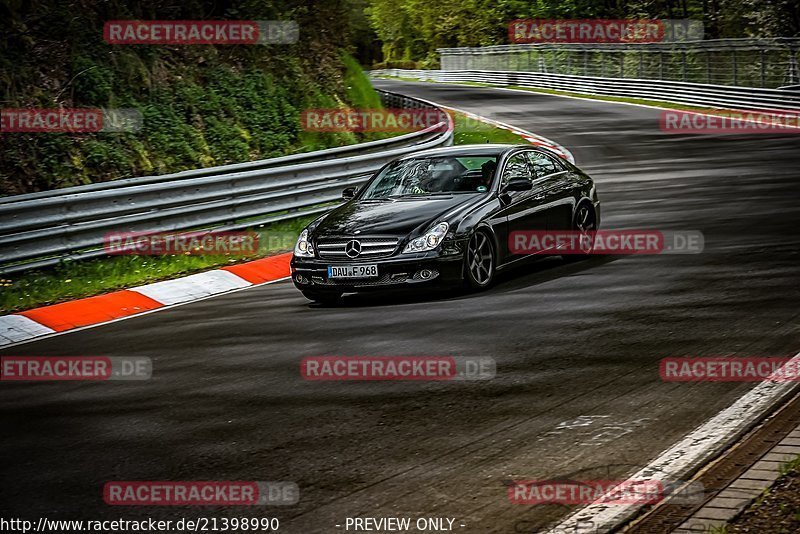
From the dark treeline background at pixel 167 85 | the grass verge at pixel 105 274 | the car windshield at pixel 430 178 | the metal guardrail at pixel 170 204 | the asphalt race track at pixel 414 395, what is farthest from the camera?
the dark treeline background at pixel 167 85

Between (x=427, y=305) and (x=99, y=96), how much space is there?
10225 mm

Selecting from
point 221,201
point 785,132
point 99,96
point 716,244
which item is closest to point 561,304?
point 716,244

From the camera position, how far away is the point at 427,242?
10656mm

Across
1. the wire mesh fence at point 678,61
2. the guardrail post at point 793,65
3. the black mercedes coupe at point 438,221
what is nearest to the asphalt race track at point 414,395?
the black mercedes coupe at point 438,221

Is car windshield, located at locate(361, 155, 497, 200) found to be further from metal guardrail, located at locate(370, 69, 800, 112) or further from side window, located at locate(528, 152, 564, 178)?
metal guardrail, located at locate(370, 69, 800, 112)

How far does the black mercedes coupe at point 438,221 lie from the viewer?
35.0 ft

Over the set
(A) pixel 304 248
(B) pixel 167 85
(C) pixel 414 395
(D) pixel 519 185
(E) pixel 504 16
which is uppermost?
(E) pixel 504 16

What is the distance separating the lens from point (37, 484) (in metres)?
5.69

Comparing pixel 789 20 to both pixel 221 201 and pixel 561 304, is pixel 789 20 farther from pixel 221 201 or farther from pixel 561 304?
pixel 561 304

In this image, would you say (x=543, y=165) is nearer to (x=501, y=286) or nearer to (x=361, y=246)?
(x=501, y=286)

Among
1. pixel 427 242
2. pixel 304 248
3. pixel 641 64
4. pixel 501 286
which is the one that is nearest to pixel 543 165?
pixel 501 286

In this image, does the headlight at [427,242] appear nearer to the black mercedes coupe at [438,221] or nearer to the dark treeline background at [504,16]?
the black mercedes coupe at [438,221]

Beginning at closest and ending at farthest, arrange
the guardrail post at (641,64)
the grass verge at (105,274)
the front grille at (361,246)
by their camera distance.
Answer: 1. the front grille at (361,246)
2. the grass verge at (105,274)
3. the guardrail post at (641,64)

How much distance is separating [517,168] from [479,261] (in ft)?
5.42
